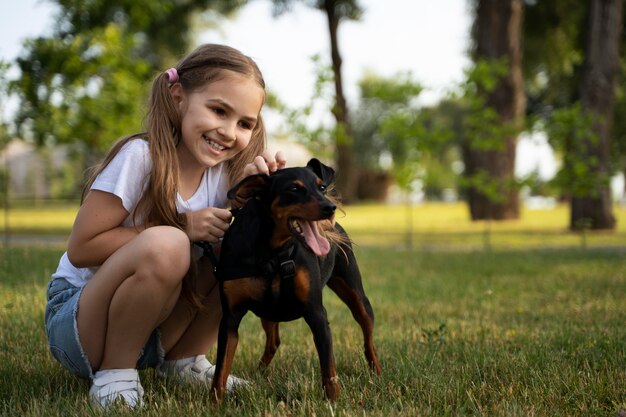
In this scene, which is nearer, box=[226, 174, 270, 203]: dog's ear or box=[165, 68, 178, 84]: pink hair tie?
box=[226, 174, 270, 203]: dog's ear

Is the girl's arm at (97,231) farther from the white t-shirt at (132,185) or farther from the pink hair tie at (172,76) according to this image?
the pink hair tie at (172,76)

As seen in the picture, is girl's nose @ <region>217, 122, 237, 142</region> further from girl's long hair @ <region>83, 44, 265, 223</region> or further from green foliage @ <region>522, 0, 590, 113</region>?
green foliage @ <region>522, 0, 590, 113</region>

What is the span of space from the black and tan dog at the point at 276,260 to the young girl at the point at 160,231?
0.24 metres

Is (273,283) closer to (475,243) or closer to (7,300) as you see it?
(7,300)

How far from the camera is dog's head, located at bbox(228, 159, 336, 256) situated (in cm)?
269

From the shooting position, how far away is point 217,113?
3137 mm

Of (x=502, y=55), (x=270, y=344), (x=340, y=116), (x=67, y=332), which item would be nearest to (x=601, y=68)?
(x=502, y=55)

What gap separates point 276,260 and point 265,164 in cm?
56

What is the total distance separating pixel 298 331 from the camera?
15.7 ft

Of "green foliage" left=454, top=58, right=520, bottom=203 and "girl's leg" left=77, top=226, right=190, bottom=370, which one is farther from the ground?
"green foliage" left=454, top=58, right=520, bottom=203

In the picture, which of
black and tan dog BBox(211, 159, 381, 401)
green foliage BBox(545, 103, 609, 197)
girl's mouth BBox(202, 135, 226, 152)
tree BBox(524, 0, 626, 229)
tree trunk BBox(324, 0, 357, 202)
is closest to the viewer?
black and tan dog BBox(211, 159, 381, 401)

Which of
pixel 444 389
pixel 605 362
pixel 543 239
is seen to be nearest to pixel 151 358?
pixel 444 389

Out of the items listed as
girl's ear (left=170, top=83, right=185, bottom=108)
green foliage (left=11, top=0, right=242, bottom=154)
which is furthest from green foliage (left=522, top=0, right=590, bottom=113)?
girl's ear (left=170, top=83, right=185, bottom=108)

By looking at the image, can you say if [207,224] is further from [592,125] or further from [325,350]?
[592,125]
